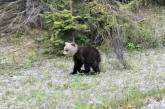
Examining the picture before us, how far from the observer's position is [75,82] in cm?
1267

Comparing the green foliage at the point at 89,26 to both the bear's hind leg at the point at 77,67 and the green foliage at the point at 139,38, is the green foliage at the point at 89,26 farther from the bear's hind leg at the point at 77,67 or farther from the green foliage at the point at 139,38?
the bear's hind leg at the point at 77,67

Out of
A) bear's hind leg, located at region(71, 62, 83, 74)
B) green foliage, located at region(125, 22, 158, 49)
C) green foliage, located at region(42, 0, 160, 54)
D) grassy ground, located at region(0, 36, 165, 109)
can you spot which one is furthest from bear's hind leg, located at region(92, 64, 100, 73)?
green foliage, located at region(125, 22, 158, 49)

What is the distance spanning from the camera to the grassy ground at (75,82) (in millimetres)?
10297

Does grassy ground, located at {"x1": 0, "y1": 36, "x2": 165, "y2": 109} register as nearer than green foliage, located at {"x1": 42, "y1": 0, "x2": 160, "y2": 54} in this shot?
Yes

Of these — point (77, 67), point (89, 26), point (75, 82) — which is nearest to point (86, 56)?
point (77, 67)

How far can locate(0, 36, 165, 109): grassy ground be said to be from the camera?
10297mm

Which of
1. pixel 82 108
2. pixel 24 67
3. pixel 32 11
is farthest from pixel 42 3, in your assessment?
pixel 82 108

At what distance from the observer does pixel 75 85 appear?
12273mm

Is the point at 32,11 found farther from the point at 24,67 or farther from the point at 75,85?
the point at 75,85

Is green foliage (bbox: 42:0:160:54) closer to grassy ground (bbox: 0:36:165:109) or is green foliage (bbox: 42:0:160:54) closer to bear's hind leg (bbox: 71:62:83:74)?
grassy ground (bbox: 0:36:165:109)

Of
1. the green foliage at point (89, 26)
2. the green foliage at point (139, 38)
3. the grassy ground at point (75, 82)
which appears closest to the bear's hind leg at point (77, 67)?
the grassy ground at point (75, 82)

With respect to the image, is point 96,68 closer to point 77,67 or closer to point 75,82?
point 77,67

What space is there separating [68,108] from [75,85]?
91.6 inches

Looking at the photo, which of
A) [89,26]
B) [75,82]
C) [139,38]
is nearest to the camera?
[75,82]
